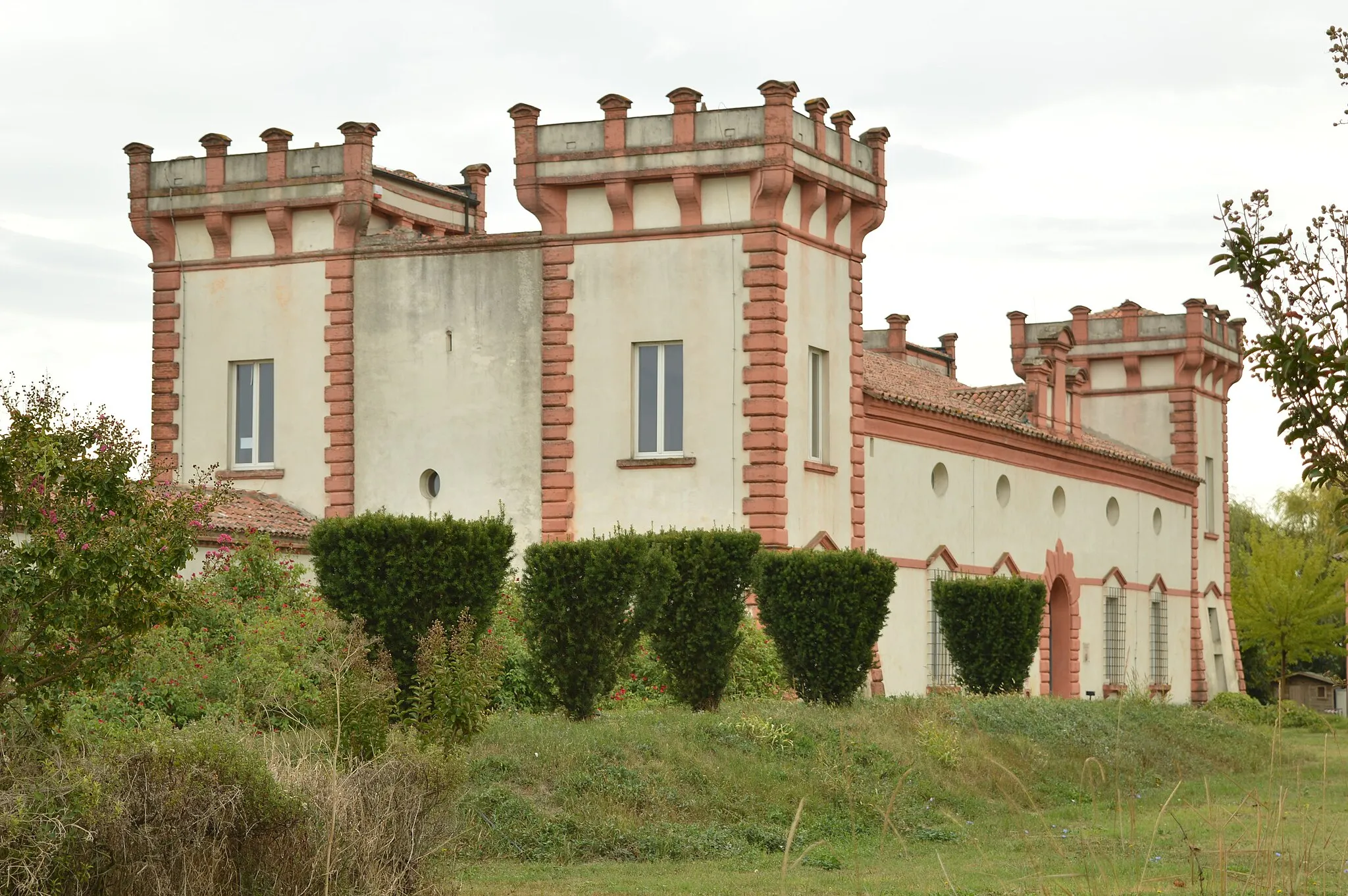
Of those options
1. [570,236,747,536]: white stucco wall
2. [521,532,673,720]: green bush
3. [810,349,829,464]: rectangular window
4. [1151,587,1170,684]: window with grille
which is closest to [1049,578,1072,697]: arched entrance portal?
[1151,587,1170,684]: window with grille

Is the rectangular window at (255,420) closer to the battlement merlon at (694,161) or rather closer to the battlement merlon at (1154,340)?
the battlement merlon at (694,161)

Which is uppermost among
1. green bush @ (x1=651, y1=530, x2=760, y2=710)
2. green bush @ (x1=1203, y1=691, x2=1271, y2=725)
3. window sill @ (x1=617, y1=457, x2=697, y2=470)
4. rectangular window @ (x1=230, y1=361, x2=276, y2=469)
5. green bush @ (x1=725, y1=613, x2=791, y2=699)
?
rectangular window @ (x1=230, y1=361, x2=276, y2=469)

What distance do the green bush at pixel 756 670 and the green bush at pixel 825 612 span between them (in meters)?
2.14

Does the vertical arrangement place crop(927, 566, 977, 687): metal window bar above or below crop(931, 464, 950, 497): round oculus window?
below

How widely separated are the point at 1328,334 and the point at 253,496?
933 inches

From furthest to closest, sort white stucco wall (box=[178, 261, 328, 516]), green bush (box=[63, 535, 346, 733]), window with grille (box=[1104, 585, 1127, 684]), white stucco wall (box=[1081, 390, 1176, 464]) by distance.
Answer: white stucco wall (box=[1081, 390, 1176, 464]), window with grille (box=[1104, 585, 1127, 684]), white stucco wall (box=[178, 261, 328, 516]), green bush (box=[63, 535, 346, 733])

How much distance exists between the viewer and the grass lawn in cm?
1309

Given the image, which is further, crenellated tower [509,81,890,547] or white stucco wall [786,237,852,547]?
white stucco wall [786,237,852,547]

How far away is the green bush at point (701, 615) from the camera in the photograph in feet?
69.7

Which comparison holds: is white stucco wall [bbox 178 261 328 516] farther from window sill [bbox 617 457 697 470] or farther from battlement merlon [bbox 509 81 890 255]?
window sill [bbox 617 457 697 470]

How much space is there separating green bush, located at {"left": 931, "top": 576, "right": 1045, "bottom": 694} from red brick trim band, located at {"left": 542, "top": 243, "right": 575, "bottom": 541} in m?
6.13

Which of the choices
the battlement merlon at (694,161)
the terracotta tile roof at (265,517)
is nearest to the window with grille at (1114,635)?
the battlement merlon at (694,161)

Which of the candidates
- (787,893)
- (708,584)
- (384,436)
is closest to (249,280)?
(384,436)

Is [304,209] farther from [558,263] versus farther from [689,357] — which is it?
[689,357]
